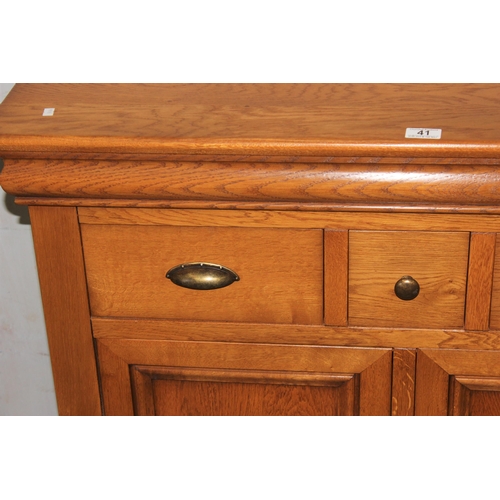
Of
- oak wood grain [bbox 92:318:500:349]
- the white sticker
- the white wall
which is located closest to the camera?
the white sticker

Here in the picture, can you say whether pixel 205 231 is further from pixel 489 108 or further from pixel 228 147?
pixel 489 108

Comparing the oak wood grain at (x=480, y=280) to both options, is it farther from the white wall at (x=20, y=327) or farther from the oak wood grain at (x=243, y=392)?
the white wall at (x=20, y=327)

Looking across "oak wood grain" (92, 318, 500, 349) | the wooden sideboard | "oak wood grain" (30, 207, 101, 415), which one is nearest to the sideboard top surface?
the wooden sideboard

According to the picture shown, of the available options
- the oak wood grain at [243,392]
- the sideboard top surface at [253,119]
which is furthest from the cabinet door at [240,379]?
the sideboard top surface at [253,119]

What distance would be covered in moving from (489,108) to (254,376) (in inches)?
17.8

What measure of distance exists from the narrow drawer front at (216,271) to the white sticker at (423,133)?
161mm

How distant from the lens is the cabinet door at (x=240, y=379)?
1.07m

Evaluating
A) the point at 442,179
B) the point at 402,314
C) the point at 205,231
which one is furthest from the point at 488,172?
the point at 205,231

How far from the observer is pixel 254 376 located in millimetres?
1086

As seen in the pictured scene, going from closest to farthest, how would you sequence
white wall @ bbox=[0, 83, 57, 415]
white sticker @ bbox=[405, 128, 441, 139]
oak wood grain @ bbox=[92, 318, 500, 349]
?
white sticker @ bbox=[405, 128, 441, 139]
oak wood grain @ bbox=[92, 318, 500, 349]
white wall @ bbox=[0, 83, 57, 415]

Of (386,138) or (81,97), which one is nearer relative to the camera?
(386,138)

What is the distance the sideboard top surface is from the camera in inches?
36.6

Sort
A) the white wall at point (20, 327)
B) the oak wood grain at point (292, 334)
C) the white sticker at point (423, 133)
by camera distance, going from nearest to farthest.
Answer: the white sticker at point (423, 133)
the oak wood grain at point (292, 334)
the white wall at point (20, 327)

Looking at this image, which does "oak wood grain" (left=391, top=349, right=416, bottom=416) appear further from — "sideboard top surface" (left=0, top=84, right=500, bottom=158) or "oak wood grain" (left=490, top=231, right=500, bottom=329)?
"sideboard top surface" (left=0, top=84, right=500, bottom=158)
